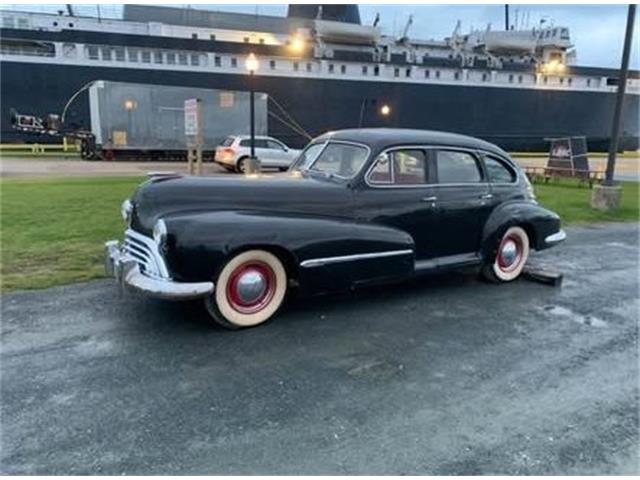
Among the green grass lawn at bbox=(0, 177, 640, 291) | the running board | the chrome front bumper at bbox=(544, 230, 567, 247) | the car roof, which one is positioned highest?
the car roof

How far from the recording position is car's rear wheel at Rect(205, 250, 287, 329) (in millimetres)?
4203

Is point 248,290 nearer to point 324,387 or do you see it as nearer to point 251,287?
point 251,287

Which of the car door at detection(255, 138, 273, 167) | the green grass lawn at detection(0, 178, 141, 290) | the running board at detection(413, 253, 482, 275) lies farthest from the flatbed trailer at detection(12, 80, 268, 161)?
the running board at detection(413, 253, 482, 275)

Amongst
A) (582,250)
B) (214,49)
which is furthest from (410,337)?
(214,49)

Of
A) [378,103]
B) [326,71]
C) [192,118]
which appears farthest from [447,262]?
[378,103]

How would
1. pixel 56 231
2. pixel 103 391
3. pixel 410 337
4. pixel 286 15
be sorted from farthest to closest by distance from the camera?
pixel 286 15, pixel 56 231, pixel 410 337, pixel 103 391

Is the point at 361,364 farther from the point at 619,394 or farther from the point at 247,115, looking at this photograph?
the point at 247,115

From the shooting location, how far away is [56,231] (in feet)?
24.9

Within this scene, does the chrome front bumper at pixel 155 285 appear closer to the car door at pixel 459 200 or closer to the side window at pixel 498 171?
the car door at pixel 459 200

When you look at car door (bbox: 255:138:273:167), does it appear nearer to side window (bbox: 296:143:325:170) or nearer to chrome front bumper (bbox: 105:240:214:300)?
side window (bbox: 296:143:325:170)

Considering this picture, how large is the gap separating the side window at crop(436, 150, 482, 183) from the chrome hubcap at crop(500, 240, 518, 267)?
858 mm

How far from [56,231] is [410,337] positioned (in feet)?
18.7

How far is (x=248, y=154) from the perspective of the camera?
20141 millimetres

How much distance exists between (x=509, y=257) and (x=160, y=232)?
156 inches
